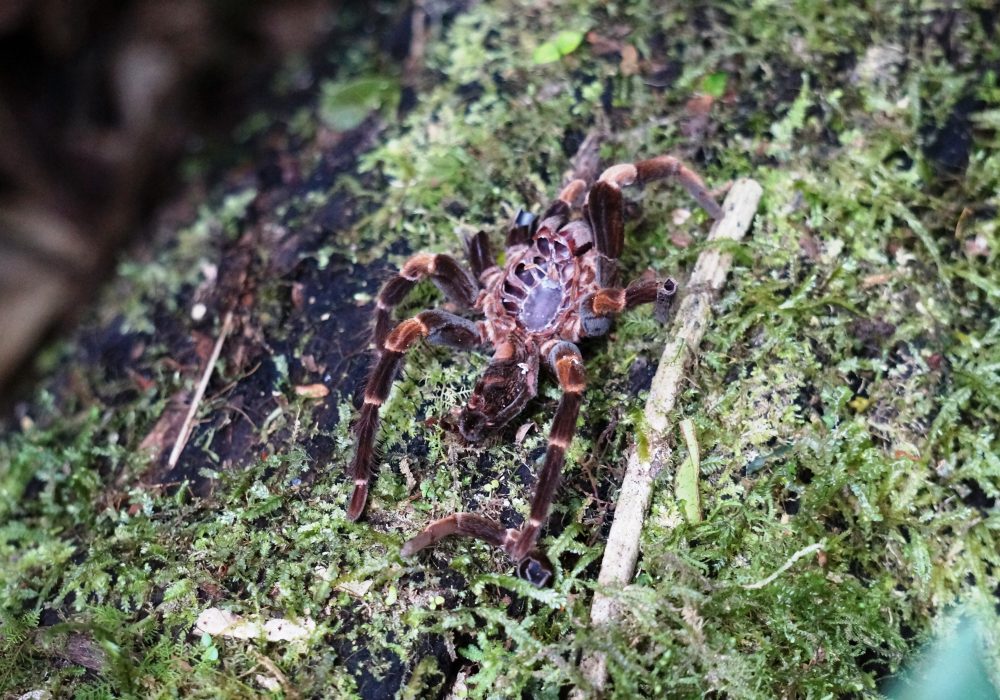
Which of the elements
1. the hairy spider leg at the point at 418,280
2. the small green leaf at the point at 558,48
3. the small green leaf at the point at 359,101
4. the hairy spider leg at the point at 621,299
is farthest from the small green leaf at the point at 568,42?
the hairy spider leg at the point at 621,299

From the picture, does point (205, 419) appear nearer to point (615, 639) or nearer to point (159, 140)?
point (615, 639)

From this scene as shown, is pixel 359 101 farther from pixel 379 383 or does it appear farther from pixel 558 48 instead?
pixel 379 383

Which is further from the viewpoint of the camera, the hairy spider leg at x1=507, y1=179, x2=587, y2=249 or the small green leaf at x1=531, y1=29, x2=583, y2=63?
the small green leaf at x1=531, y1=29, x2=583, y2=63

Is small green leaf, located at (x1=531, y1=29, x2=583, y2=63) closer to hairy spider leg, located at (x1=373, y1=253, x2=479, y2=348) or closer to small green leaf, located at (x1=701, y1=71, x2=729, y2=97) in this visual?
small green leaf, located at (x1=701, y1=71, x2=729, y2=97)

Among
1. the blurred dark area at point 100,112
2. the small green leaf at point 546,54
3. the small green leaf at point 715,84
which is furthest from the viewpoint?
the blurred dark area at point 100,112

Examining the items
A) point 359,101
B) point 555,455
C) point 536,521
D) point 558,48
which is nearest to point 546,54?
point 558,48

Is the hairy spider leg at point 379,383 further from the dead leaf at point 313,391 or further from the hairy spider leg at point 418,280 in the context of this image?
the dead leaf at point 313,391

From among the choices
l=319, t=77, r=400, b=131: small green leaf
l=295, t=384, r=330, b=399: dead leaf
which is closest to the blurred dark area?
l=319, t=77, r=400, b=131: small green leaf
